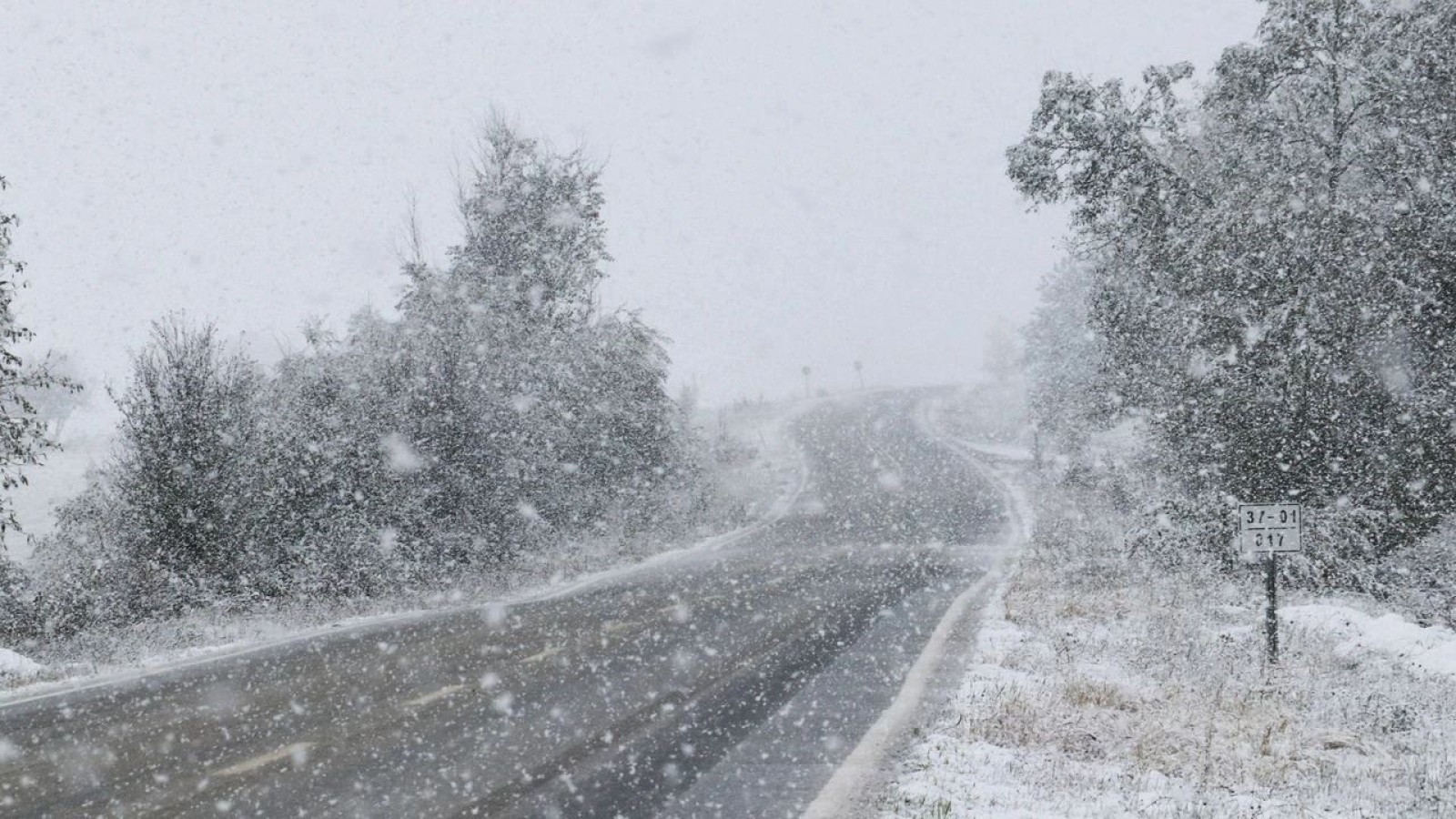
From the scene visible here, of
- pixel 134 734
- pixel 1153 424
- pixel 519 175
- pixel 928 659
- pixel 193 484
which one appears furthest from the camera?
pixel 519 175

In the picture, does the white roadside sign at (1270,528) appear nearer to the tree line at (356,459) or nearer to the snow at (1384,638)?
the snow at (1384,638)

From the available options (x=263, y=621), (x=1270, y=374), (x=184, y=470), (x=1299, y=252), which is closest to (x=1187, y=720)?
(x=1270, y=374)

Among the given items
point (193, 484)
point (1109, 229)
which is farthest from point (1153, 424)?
point (193, 484)

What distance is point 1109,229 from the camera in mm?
15750

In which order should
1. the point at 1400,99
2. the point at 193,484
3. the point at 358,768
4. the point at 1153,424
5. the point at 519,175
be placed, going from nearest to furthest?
the point at 358,768 < the point at 1400,99 < the point at 193,484 < the point at 1153,424 < the point at 519,175

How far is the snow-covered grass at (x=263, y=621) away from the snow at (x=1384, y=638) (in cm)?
1073

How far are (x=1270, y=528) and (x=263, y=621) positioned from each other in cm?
1231

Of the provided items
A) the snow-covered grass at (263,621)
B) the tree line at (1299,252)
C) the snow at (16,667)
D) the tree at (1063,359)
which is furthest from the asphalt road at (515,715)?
the tree at (1063,359)

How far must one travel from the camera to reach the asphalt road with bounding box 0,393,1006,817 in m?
5.38

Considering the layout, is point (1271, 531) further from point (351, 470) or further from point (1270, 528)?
point (351, 470)

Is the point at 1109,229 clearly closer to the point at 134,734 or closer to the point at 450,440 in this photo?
the point at 450,440

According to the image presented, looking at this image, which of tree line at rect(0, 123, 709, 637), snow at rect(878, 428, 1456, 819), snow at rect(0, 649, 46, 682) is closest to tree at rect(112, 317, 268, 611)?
tree line at rect(0, 123, 709, 637)

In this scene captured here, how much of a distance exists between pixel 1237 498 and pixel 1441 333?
137 inches

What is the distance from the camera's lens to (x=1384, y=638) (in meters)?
10.0
